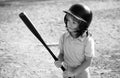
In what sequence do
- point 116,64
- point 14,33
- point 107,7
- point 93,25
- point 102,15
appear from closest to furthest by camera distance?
1. point 116,64
2. point 14,33
3. point 93,25
4. point 102,15
5. point 107,7

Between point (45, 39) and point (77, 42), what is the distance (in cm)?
347

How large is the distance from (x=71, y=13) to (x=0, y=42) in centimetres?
377

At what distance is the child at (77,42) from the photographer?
7.99 feet

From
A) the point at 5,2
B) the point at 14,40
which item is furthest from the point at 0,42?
the point at 5,2

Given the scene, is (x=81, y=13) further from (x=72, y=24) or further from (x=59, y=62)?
(x=59, y=62)

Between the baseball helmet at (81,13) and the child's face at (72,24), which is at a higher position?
the baseball helmet at (81,13)

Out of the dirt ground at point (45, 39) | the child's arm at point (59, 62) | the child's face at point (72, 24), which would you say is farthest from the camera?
the dirt ground at point (45, 39)

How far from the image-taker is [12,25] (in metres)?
7.09

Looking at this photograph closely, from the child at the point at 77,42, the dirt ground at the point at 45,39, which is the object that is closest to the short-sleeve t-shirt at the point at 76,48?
the child at the point at 77,42

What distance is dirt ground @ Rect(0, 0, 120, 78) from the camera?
441 cm

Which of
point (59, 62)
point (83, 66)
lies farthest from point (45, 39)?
point (83, 66)

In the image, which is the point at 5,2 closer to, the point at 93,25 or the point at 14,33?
the point at 14,33

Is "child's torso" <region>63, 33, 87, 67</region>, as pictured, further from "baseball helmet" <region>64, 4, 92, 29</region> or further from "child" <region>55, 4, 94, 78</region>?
"baseball helmet" <region>64, 4, 92, 29</region>

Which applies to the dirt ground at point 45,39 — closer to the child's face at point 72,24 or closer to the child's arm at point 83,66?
the child's arm at point 83,66
